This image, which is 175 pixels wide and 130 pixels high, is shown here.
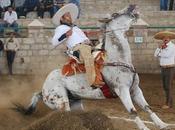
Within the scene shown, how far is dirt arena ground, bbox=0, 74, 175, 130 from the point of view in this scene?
12734 mm

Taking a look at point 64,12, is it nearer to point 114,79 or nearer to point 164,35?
point 114,79

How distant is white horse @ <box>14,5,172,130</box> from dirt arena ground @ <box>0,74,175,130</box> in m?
0.87

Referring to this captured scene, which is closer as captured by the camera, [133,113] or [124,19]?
[133,113]

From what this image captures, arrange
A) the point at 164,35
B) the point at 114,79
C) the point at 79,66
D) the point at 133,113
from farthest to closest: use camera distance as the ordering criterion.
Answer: the point at 164,35 → the point at 79,66 → the point at 114,79 → the point at 133,113

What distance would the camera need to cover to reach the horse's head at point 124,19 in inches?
456

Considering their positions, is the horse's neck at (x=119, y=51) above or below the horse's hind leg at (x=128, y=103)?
above

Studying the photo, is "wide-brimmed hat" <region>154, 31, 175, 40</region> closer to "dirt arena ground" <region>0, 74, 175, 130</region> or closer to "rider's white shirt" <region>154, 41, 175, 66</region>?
"rider's white shirt" <region>154, 41, 175, 66</region>

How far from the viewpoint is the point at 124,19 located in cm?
1167

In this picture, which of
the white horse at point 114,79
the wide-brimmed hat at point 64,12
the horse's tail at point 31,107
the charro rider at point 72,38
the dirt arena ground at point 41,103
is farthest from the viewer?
the dirt arena ground at point 41,103

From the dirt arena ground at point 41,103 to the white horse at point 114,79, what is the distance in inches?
34.4

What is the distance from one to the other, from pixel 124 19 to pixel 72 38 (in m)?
1.04

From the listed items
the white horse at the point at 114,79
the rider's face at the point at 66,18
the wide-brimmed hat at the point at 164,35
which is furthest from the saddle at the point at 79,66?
the wide-brimmed hat at the point at 164,35

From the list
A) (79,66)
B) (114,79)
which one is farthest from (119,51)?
(79,66)

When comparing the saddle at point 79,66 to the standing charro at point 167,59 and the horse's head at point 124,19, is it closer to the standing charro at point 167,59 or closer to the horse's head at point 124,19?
the horse's head at point 124,19
